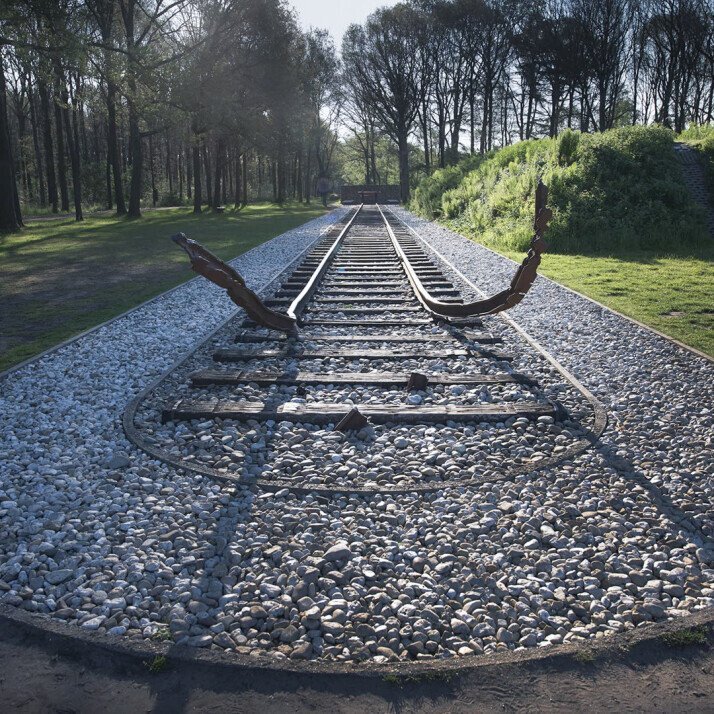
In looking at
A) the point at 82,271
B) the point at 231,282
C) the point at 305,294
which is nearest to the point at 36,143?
the point at 82,271

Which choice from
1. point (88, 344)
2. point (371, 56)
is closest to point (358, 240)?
point (88, 344)

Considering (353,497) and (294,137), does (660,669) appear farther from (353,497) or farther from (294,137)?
(294,137)

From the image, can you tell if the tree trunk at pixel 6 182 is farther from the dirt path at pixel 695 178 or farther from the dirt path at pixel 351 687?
the dirt path at pixel 351 687

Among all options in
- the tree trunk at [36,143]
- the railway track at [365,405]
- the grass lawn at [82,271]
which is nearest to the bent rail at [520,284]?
the railway track at [365,405]

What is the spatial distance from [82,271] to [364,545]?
40.8 feet

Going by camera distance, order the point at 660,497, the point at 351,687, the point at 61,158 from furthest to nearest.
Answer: the point at 61,158 < the point at 660,497 < the point at 351,687

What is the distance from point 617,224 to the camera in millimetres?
16188

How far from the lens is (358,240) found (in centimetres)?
1989

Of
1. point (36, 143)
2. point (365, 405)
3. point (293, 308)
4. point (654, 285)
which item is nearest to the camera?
point (365, 405)

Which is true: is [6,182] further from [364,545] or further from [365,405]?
[364,545]

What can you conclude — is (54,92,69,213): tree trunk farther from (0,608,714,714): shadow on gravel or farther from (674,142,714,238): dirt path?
(0,608,714,714): shadow on gravel

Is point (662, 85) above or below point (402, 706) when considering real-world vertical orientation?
above

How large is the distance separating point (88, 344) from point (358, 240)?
43.0 feet

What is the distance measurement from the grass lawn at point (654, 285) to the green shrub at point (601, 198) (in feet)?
3.28
